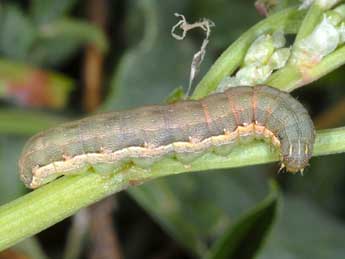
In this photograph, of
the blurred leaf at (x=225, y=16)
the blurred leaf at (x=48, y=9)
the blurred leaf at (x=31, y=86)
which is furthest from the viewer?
the blurred leaf at (x=225, y=16)

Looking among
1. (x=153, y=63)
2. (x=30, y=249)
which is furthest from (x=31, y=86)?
(x=30, y=249)

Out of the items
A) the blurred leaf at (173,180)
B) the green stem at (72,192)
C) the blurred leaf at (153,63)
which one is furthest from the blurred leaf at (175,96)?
the blurred leaf at (153,63)

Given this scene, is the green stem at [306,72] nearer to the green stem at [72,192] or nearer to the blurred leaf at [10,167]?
the green stem at [72,192]

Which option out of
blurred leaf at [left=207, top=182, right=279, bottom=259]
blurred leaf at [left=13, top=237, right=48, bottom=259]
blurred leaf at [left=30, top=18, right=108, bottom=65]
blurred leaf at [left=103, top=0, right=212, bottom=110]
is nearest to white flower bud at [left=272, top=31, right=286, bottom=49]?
blurred leaf at [left=207, top=182, right=279, bottom=259]

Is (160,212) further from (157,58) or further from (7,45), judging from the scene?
(7,45)

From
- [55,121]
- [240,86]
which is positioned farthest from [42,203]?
[55,121]

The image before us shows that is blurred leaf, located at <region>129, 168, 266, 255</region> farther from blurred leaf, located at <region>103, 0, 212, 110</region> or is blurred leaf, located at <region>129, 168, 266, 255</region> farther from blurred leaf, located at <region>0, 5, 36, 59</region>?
blurred leaf, located at <region>0, 5, 36, 59</region>

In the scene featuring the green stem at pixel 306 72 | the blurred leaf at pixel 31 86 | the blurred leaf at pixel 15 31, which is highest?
the green stem at pixel 306 72
